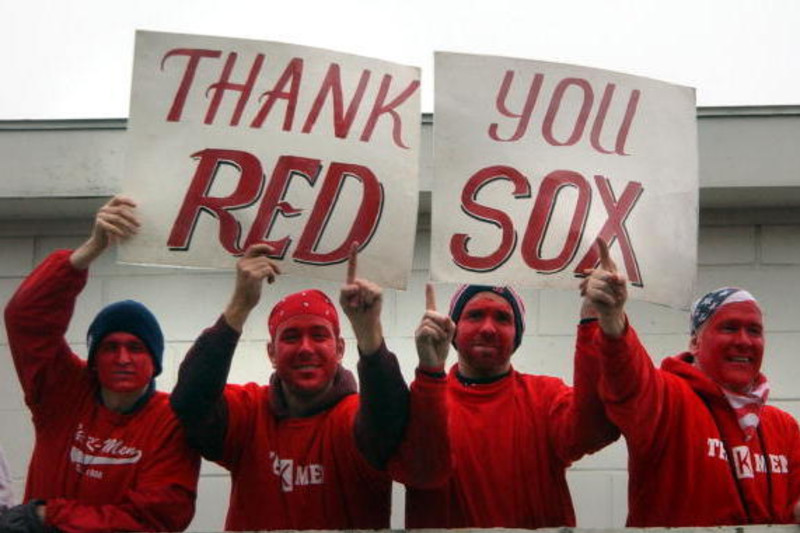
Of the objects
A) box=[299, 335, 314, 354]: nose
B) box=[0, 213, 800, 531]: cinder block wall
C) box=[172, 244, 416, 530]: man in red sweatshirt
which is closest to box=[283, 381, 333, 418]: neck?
box=[172, 244, 416, 530]: man in red sweatshirt

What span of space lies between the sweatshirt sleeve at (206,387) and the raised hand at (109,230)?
393mm

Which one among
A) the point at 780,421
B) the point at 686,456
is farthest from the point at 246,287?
the point at 780,421

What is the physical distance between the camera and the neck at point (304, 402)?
19.1 ft

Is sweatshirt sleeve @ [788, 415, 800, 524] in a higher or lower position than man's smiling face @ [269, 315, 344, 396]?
lower

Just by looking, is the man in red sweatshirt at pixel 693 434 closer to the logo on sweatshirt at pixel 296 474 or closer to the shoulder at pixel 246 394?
the logo on sweatshirt at pixel 296 474

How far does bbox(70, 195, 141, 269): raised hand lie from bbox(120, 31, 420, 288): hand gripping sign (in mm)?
35

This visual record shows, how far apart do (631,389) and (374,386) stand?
2.48ft

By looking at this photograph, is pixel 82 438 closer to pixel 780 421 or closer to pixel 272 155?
pixel 272 155

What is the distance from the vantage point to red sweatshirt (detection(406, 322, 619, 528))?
5574mm

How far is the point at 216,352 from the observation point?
5523 millimetres

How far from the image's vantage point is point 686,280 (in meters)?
5.74

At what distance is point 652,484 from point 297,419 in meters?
1.13

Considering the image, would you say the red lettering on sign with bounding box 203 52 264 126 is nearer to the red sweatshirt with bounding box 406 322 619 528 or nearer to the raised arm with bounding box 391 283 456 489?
the raised arm with bounding box 391 283 456 489

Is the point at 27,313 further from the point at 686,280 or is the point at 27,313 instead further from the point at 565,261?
the point at 686,280
